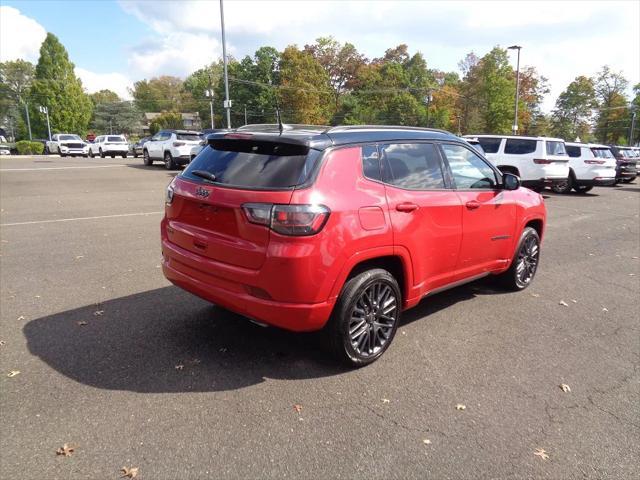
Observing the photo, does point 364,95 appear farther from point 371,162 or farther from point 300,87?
point 371,162

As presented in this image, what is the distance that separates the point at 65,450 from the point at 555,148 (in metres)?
16.4

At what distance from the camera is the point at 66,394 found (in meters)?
3.18

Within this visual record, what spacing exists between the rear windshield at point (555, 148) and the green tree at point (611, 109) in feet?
238

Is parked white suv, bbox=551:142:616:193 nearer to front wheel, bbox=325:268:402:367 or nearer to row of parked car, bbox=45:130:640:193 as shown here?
row of parked car, bbox=45:130:640:193

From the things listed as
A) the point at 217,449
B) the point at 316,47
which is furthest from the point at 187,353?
the point at 316,47

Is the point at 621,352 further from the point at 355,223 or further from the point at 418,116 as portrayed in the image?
the point at 418,116

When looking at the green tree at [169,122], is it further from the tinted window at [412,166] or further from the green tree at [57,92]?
the tinted window at [412,166]

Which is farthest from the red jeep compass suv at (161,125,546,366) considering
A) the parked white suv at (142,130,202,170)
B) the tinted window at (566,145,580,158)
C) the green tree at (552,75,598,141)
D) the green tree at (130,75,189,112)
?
the green tree at (130,75,189,112)

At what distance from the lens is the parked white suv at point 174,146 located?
21.1 m

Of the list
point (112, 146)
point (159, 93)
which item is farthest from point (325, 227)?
point (159, 93)

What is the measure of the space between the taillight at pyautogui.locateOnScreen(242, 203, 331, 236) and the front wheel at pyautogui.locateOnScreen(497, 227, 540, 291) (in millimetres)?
3234

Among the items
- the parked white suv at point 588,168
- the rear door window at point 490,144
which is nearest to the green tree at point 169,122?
the rear door window at point 490,144

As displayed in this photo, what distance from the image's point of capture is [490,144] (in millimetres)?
16156

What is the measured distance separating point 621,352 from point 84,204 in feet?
38.3
